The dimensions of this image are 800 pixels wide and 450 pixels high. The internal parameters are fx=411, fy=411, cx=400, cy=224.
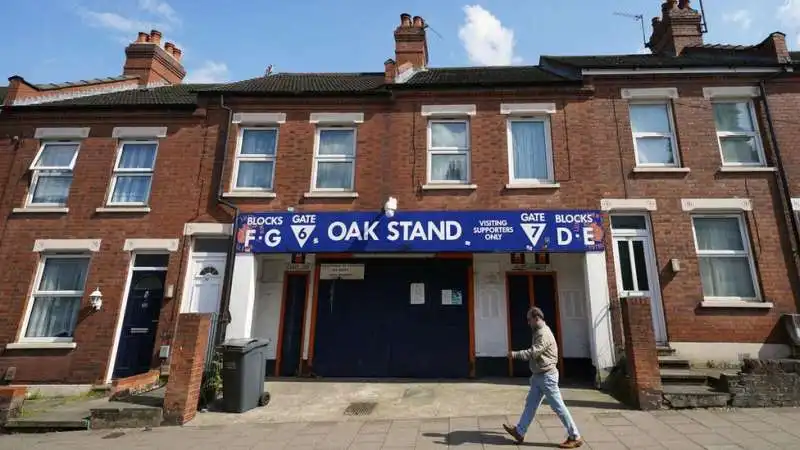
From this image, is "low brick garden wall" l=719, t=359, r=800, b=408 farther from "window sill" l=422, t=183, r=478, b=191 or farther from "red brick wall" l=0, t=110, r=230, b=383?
"red brick wall" l=0, t=110, r=230, b=383

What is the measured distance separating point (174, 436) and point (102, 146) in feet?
25.7

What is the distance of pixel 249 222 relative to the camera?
9.20 meters

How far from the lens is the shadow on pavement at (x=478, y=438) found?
512 centimetres

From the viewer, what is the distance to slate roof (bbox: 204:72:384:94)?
34.0 ft

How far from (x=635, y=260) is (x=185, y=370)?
29.5 ft

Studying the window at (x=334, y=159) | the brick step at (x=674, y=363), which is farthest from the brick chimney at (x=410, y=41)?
the brick step at (x=674, y=363)

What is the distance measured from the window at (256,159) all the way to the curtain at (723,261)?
385 inches

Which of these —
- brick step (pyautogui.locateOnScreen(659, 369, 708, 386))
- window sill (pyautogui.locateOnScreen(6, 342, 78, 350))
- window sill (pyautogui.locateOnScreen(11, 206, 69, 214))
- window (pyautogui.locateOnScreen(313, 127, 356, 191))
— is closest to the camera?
brick step (pyautogui.locateOnScreen(659, 369, 708, 386))

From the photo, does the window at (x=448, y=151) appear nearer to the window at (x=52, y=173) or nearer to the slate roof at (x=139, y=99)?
the slate roof at (x=139, y=99)

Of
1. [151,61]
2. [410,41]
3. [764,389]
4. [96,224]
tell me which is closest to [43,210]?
[96,224]

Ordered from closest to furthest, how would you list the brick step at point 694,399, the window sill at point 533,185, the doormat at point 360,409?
the brick step at point 694,399, the doormat at point 360,409, the window sill at point 533,185

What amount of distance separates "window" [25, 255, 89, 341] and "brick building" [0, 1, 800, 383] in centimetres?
6

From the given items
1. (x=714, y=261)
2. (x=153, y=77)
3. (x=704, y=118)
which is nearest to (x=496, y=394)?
(x=714, y=261)

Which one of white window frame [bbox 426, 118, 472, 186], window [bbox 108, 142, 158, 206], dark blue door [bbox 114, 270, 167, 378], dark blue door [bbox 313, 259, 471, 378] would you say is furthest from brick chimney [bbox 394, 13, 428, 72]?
dark blue door [bbox 114, 270, 167, 378]
